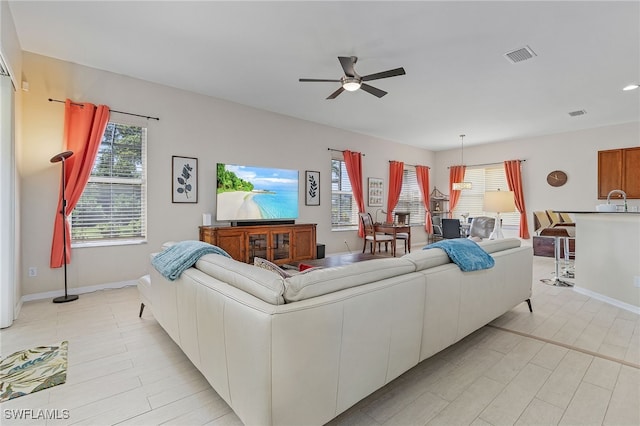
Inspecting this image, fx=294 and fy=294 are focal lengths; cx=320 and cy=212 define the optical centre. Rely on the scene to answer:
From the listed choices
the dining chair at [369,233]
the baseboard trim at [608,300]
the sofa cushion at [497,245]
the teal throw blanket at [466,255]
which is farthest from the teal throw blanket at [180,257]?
the dining chair at [369,233]

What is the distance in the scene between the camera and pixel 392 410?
5.25ft

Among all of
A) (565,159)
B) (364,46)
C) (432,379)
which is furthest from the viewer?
(565,159)

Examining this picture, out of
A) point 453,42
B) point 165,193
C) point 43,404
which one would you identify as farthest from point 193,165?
point 453,42

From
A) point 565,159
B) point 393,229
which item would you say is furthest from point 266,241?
point 565,159

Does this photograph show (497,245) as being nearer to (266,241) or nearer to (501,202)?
(501,202)

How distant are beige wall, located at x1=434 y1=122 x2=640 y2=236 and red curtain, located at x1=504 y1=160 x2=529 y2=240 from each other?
112 mm

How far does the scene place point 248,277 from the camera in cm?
141

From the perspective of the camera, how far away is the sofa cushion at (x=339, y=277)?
130cm

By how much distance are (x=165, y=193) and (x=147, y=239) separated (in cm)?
70

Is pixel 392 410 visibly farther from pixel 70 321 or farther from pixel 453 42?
pixel 453 42

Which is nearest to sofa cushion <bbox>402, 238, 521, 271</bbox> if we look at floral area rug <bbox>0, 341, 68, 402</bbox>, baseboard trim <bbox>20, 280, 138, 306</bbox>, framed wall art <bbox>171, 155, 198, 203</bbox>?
floral area rug <bbox>0, 341, 68, 402</bbox>

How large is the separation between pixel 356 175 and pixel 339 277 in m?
5.47

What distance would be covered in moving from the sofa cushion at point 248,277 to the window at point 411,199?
6.80 meters

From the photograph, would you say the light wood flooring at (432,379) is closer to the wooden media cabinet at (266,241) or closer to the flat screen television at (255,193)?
the wooden media cabinet at (266,241)
